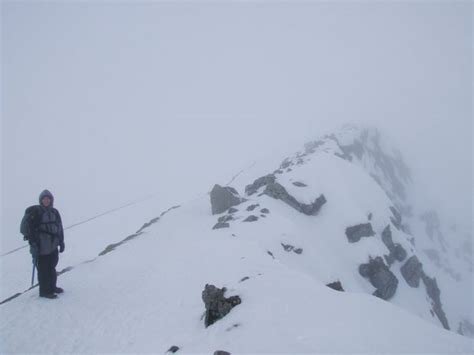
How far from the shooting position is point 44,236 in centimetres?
1336

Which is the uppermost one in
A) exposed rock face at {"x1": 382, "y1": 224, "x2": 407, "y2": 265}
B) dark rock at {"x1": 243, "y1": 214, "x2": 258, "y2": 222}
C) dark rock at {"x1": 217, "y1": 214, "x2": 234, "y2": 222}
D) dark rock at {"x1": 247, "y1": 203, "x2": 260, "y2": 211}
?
dark rock at {"x1": 247, "y1": 203, "x2": 260, "y2": 211}

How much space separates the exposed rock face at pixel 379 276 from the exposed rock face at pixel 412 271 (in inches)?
248

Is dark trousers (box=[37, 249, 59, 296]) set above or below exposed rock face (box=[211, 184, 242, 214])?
above

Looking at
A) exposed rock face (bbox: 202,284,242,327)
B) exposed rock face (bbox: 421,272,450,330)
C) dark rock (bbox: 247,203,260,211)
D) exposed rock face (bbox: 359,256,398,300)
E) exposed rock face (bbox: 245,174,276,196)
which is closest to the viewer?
exposed rock face (bbox: 202,284,242,327)

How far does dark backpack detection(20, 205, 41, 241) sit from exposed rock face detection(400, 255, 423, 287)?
40914 mm

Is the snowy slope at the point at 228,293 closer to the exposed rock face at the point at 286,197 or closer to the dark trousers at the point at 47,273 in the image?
the dark trousers at the point at 47,273

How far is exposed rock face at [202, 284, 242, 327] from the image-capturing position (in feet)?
35.6

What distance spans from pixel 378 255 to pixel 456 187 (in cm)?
7814

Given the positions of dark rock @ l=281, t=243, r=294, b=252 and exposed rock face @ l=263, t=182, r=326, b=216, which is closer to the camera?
dark rock @ l=281, t=243, r=294, b=252

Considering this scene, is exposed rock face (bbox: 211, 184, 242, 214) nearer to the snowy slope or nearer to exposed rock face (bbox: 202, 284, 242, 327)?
the snowy slope

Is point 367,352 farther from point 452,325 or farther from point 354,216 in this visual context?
point 452,325

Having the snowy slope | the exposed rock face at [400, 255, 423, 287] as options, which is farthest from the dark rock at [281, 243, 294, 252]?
the exposed rock face at [400, 255, 423, 287]

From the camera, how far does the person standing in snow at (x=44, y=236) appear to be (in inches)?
513

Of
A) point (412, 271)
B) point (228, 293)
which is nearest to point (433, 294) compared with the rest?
point (412, 271)
